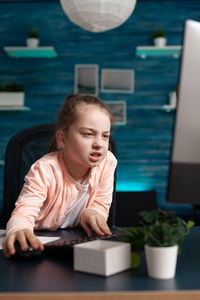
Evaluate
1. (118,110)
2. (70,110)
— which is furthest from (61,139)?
(118,110)

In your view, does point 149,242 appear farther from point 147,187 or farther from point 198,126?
point 147,187

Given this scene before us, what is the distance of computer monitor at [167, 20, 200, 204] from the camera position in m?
0.63

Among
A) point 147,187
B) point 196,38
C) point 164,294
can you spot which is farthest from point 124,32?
point 164,294

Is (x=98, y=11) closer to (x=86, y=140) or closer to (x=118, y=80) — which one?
(x=86, y=140)

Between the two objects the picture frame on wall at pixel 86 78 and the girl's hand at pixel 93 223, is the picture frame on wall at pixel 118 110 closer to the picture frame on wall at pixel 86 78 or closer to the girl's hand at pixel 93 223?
the picture frame on wall at pixel 86 78

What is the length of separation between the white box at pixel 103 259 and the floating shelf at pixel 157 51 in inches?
127

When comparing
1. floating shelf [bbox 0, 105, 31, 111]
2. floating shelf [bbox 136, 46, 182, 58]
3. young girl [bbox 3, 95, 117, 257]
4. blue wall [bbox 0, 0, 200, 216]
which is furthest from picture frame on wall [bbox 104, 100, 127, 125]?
young girl [bbox 3, 95, 117, 257]

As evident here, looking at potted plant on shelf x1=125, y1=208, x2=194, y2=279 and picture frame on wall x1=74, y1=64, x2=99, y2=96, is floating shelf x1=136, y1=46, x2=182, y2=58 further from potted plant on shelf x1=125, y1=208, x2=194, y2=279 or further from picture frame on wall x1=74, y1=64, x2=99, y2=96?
potted plant on shelf x1=125, y1=208, x2=194, y2=279

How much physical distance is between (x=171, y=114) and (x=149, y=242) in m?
3.37

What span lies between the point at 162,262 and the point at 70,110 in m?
0.79

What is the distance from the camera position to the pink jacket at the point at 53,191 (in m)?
1.03

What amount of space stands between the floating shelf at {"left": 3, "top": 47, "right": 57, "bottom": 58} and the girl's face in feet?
8.48

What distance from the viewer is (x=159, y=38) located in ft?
12.1

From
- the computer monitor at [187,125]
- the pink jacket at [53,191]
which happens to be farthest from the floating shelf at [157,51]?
the computer monitor at [187,125]
